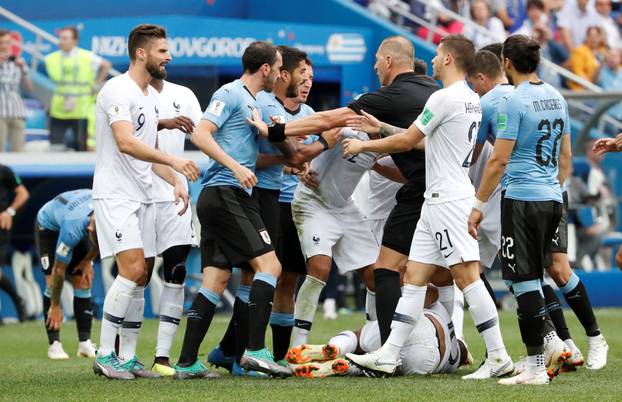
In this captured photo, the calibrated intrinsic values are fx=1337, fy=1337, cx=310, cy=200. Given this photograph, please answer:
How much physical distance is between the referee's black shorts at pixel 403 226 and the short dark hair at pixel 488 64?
1.27m

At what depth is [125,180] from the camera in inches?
366

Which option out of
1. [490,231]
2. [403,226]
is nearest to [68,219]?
[403,226]

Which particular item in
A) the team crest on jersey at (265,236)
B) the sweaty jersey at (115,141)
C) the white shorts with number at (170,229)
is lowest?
the white shorts with number at (170,229)

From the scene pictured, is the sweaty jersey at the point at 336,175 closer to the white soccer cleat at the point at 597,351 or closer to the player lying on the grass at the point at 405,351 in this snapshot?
the player lying on the grass at the point at 405,351

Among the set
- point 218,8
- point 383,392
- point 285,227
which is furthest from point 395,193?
point 218,8

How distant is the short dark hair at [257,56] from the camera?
9219mm

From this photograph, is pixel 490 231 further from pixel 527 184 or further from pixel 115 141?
pixel 115 141

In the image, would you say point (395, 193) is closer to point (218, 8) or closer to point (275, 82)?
point (275, 82)

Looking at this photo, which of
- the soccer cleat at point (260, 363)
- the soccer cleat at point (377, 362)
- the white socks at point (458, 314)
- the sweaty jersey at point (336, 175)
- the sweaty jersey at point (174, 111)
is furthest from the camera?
the sweaty jersey at point (174, 111)

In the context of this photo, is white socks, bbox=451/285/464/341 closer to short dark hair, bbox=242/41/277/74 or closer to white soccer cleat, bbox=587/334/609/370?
white soccer cleat, bbox=587/334/609/370

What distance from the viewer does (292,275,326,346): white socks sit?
9.98m

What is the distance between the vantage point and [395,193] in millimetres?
10508

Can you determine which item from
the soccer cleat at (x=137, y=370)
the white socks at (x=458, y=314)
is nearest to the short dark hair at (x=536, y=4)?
the white socks at (x=458, y=314)

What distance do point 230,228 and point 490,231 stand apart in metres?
2.28
